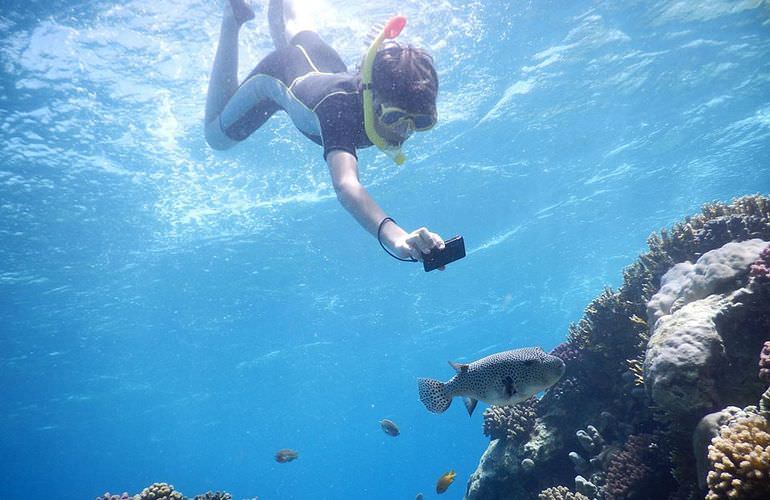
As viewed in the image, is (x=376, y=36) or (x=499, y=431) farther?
(x=499, y=431)

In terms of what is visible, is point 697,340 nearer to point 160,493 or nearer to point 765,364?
point 765,364

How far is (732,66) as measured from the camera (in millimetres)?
18734

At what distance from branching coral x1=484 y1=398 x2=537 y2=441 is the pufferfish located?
388 centimetres

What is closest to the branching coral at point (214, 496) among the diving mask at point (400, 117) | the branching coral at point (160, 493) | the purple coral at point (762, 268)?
the branching coral at point (160, 493)

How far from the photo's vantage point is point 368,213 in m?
3.49

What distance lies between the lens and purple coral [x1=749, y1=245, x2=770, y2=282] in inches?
163

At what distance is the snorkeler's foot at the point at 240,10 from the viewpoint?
21.6 ft

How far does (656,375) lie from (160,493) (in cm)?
747

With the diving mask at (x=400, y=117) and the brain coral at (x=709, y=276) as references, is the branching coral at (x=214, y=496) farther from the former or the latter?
the brain coral at (x=709, y=276)

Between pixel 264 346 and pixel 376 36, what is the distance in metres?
36.6

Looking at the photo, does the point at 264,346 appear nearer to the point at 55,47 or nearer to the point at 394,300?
the point at 394,300

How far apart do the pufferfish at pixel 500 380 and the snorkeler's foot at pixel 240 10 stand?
6.47 m

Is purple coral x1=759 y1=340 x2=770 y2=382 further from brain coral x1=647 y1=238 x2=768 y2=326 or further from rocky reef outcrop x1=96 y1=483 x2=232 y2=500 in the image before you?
rocky reef outcrop x1=96 y1=483 x2=232 y2=500

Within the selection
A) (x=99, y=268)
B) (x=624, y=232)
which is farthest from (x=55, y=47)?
(x=624, y=232)
